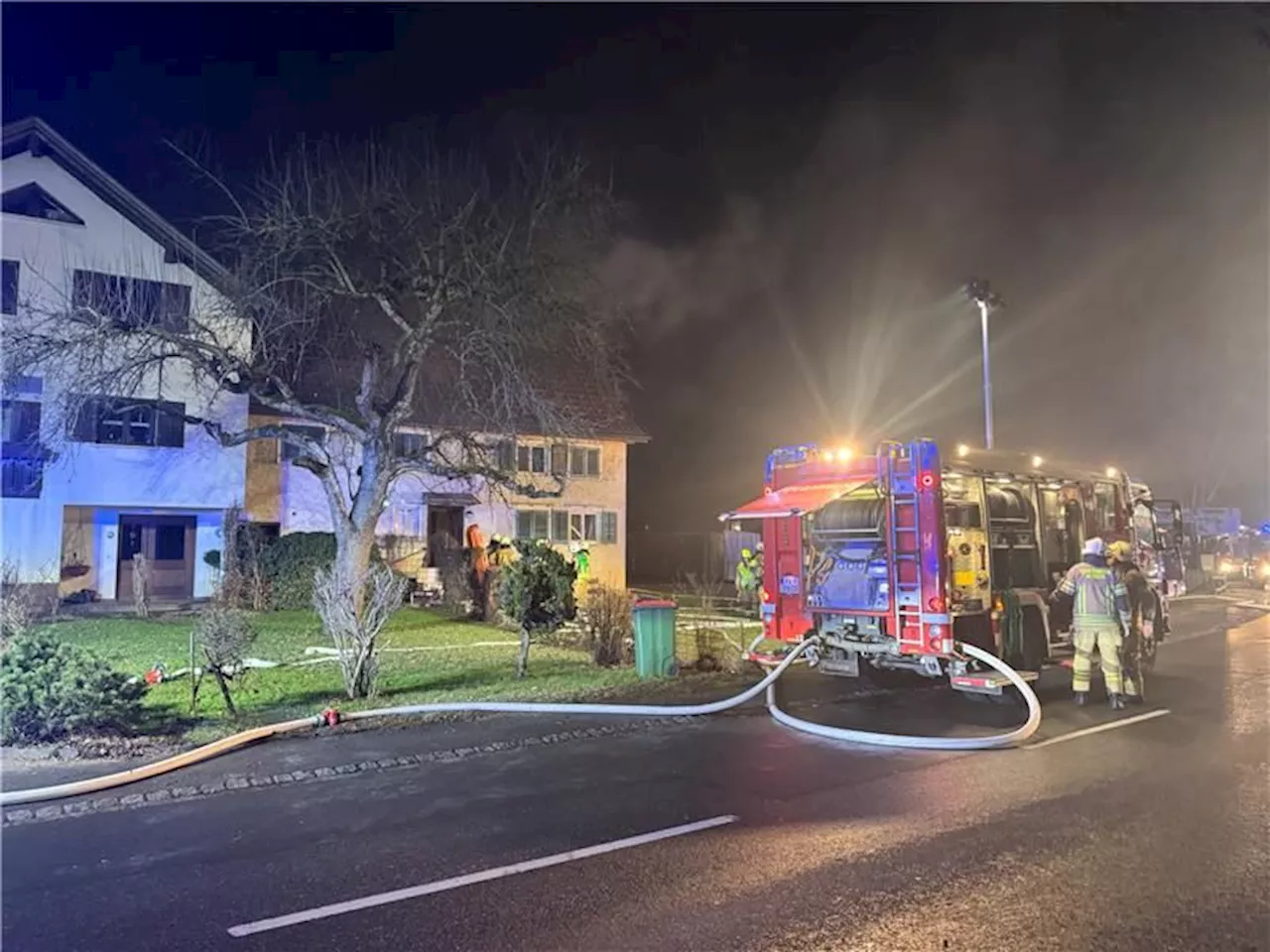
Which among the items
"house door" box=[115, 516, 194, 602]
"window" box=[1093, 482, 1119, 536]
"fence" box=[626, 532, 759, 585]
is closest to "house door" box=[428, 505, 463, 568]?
"house door" box=[115, 516, 194, 602]

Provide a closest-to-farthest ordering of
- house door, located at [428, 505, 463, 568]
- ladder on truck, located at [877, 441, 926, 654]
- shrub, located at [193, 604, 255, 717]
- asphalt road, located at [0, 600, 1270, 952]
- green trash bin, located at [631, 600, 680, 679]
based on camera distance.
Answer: asphalt road, located at [0, 600, 1270, 952]
shrub, located at [193, 604, 255, 717]
ladder on truck, located at [877, 441, 926, 654]
green trash bin, located at [631, 600, 680, 679]
house door, located at [428, 505, 463, 568]

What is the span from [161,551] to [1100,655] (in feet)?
78.3

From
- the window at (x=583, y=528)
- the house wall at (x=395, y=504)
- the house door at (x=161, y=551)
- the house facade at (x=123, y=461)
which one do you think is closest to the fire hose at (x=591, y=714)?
the house facade at (x=123, y=461)

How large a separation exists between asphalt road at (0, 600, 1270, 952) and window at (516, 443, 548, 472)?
794 inches

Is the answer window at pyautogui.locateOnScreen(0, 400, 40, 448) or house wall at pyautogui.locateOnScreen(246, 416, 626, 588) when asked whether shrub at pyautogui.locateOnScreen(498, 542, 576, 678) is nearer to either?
house wall at pyautogui.locateOnScreen(246, 416, 626, 588)

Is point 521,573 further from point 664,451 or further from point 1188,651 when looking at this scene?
point 664,451

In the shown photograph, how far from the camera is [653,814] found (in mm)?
5629

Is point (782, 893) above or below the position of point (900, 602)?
below

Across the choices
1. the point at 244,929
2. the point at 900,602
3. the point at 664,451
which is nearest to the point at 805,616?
the point at 900,602

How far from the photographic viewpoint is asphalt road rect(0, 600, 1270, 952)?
394 centimetres

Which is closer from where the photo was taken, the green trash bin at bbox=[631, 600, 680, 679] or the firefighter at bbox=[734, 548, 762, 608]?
the green trash bin at bbox=[631, 600, 680, 679]

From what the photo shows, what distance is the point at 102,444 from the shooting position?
22.5 meters

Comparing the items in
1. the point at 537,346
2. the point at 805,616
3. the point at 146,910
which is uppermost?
the point at 537,346

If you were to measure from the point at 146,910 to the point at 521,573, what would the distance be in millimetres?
6987
